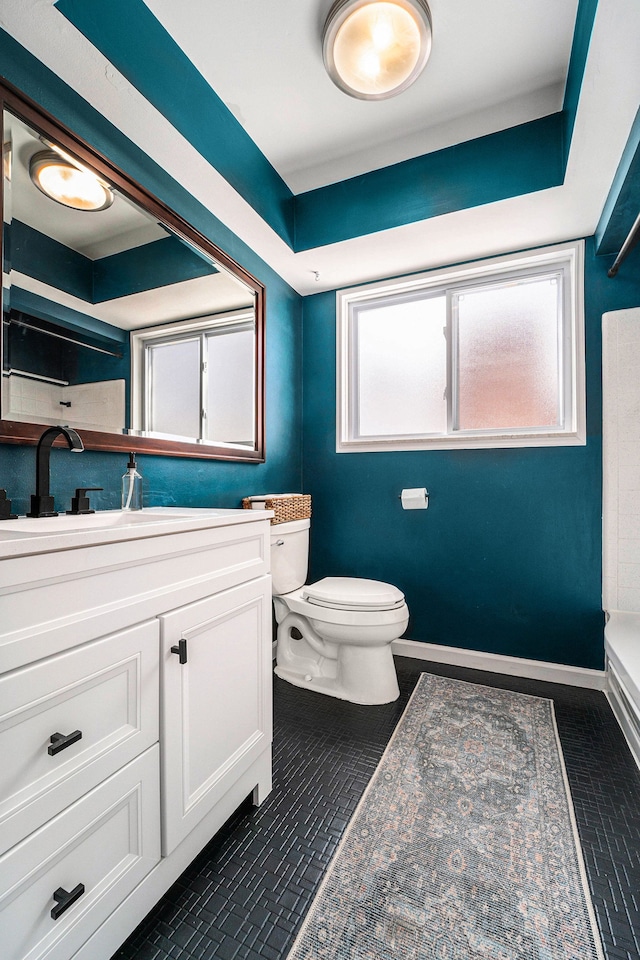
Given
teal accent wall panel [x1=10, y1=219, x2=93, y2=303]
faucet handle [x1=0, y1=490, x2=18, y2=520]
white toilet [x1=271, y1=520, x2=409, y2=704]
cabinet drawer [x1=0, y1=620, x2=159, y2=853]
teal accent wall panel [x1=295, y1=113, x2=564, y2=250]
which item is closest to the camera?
cabinet drawer [x1=0, y1=620, x2=159, y2=853]

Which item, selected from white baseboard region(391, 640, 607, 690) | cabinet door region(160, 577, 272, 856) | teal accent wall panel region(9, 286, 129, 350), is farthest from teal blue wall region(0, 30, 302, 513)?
white baseboard region(391, 640, 607, 690)

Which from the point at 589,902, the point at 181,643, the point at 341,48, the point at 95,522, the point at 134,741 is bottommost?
the point at 589,902

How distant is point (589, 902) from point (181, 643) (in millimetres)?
1126

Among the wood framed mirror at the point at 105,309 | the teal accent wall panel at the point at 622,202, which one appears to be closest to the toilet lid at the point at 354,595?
the wood framed mirror at the point at 105,309

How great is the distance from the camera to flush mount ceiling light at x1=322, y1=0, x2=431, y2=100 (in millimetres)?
1346

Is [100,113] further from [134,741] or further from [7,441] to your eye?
[134,741]

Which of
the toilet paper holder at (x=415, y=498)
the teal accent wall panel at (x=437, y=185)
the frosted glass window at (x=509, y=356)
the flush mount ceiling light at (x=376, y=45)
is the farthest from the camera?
the toilet paper holder at (x=415, y=498)

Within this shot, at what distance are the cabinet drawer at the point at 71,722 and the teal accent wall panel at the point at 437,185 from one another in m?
1.98

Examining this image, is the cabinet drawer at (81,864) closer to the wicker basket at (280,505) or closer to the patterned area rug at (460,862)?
the patterned area rug at (460,862)

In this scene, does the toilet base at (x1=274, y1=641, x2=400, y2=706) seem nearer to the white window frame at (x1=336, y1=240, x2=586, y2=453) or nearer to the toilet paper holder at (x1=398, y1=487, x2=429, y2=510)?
the toilet paper holder at (x1=398, y1=487, x2=429, y2=510)

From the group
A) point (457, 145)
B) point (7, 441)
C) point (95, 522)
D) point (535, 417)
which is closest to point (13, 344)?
point (7, 441)

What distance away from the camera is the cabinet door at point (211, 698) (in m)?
0.96

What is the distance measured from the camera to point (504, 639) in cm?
224

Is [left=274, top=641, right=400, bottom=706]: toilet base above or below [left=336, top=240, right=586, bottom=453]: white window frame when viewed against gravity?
below
